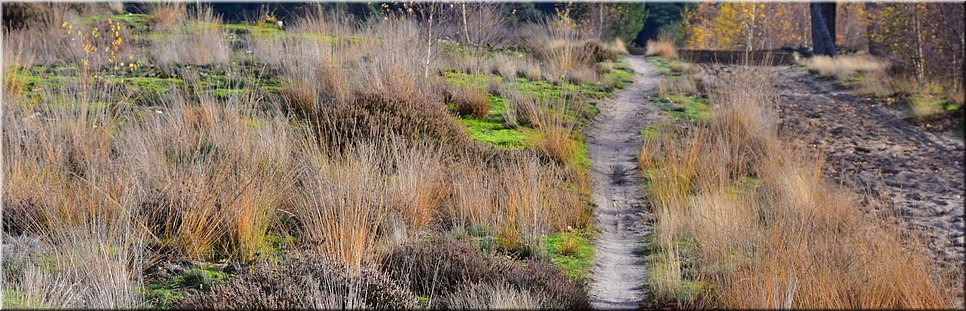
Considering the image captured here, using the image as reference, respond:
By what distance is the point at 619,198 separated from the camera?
24.4 ft

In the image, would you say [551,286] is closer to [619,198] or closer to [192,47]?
[619,198]

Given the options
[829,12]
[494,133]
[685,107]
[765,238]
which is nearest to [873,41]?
[829,12]

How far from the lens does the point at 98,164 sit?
5.86m

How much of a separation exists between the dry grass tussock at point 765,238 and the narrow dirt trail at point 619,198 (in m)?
0.17

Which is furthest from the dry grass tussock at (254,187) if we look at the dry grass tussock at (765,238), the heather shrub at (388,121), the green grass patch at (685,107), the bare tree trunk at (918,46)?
the bare tree trunk at (918,46)

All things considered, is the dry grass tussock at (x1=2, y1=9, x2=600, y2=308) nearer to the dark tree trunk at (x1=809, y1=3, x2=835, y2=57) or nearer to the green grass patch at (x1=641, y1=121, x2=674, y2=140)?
the green grass patch at (x1=641, y1=121, x2=674, y2=140)

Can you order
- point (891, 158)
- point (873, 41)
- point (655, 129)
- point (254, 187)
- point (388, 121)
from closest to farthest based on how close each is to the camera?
point (254, 187)
point (388, 121)
point (891, 158)
point (655, 129)
point (873, 41)

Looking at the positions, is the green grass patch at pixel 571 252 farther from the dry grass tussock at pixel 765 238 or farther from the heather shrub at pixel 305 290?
the heather shrub at pixel 305 290

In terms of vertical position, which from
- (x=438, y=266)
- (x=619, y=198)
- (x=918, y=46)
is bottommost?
(x=619, y=198)

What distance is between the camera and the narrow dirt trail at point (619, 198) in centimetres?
502

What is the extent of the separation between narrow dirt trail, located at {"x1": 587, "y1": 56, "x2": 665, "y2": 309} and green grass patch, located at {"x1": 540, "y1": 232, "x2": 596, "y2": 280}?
0.24 ft

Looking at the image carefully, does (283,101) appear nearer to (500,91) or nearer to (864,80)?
(500,91)

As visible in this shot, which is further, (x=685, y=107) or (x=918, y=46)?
(x=918, y=46)

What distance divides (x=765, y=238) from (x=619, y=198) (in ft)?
8.80
